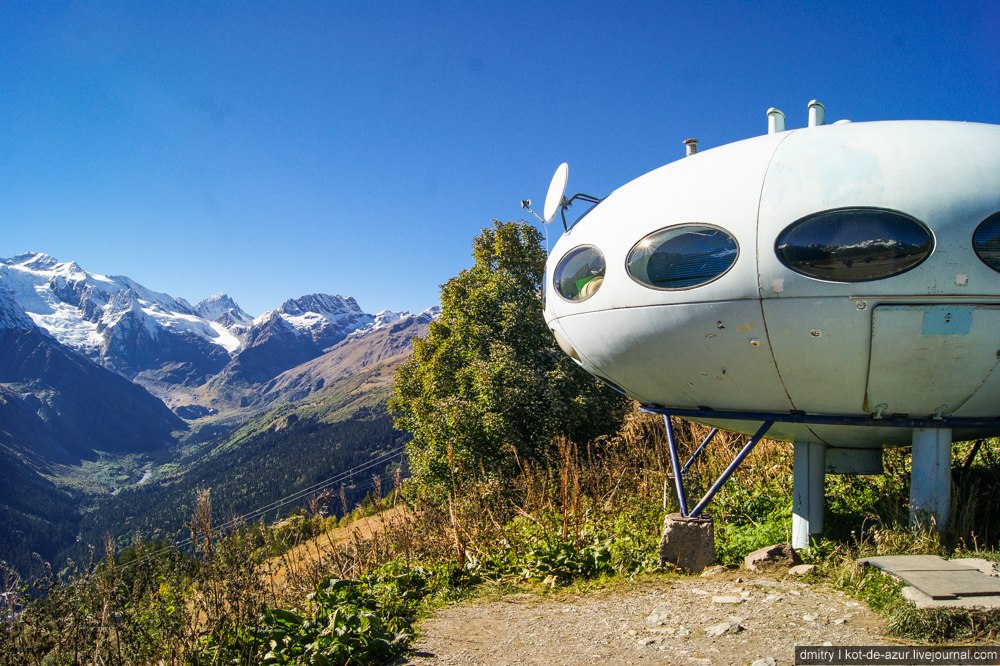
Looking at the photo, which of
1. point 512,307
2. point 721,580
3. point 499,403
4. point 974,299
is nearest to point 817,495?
point 721,580

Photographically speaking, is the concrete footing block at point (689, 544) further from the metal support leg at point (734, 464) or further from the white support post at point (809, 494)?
the white support post at point (809, 494)

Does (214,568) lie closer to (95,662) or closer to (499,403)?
(95,662)

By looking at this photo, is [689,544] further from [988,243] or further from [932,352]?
[988,243]

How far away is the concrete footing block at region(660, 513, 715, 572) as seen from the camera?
6.82 m

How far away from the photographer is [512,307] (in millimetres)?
18516

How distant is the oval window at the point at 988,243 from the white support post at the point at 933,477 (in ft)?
5.76

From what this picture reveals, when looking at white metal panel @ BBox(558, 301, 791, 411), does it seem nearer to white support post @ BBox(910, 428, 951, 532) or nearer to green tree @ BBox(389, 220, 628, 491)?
white support post @ BBox(910, 428, 951, 532)

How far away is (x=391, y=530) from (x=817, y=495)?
5791 mm

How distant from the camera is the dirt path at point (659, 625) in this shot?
4750mm

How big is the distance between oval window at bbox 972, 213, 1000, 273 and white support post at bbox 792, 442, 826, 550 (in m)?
2.65

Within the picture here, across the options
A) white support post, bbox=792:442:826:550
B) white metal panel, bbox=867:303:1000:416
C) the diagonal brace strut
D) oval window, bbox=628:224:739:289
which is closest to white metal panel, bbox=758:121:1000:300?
white metal panel, bbox=867:303:1000:416

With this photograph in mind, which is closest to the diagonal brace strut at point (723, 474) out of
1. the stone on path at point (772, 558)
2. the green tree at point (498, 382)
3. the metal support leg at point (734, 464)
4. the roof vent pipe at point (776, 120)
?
Answer: the metal support leg at point (734, 464)

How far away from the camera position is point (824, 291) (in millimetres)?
5461

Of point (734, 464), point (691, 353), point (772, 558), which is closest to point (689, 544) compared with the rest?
point (772, 558)
